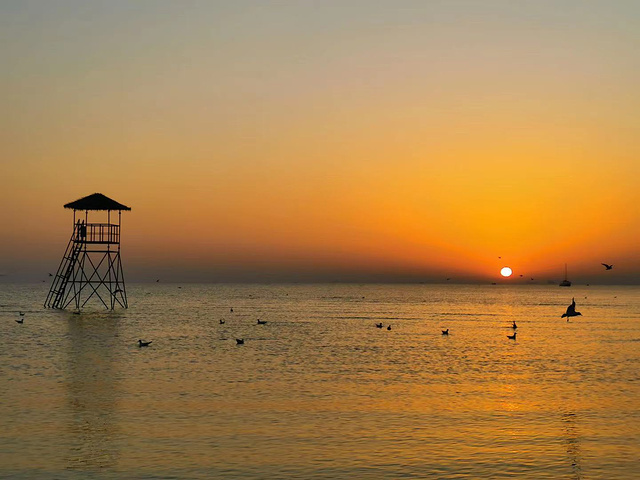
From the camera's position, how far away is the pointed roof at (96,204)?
268 feet

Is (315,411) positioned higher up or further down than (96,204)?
further down

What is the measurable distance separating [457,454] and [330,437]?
4.40 meters

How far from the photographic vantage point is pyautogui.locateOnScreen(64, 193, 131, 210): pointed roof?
81.8 meters

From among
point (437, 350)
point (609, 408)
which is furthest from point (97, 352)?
point (609, 408)

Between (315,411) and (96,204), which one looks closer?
(315,411)

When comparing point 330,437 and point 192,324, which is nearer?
point 330,437

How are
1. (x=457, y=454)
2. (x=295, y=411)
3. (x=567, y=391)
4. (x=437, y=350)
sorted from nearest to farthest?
(x=457, y=454), (x=295, y=411), (x=567, y=391), (x=437, y=350)

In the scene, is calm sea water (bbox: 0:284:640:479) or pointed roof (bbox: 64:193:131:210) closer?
calm sea water (bbox: 0:284:640:479)

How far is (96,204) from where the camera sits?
270 feet

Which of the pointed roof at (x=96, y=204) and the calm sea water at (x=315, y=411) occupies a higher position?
the pointed roof at (x=96, y=204)

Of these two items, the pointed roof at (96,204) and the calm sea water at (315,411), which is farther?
the pointed roof at (96,204)

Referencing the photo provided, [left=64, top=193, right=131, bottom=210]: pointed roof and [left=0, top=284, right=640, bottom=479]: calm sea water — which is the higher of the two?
[left=64, top=193, right=131, bottom=210]: pointed roof

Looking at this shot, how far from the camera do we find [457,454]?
22.1m

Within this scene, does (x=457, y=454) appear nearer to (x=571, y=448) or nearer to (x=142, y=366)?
(x=571, y=448)
